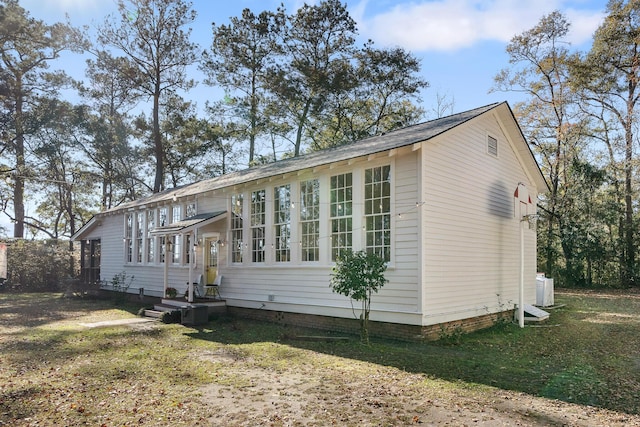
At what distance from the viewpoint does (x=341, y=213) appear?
1055cm

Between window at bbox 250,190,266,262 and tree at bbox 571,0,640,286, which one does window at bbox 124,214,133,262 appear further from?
tree at bbox 571,0,640,286

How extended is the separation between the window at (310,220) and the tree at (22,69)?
954 inches

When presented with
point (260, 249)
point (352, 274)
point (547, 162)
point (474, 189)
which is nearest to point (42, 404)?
point (352, 274)

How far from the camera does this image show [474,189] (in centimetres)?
1116

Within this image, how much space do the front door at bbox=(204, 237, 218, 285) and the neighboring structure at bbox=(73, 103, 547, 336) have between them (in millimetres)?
35

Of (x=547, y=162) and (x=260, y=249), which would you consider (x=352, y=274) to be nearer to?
(x=260, y=249)

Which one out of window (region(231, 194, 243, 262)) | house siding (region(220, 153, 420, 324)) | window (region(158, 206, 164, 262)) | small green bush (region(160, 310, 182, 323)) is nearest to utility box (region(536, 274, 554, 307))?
house siding (region(220, 153, 420, 324))

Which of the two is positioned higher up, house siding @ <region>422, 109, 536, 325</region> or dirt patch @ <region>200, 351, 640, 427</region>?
house siding @ <region>422, 109, 536, 325</region>

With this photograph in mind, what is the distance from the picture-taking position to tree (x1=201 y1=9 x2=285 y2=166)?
28594mm

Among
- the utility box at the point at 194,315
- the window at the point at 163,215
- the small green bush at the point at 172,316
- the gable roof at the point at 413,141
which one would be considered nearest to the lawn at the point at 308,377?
the utility box at the point at 194,315

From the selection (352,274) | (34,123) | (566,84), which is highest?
(566,84)

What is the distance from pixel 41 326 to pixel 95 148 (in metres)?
21.8

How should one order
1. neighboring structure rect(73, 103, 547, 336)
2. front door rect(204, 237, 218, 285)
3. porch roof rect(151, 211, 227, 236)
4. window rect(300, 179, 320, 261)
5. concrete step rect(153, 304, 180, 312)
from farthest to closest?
front door rect(204, 237, 218, 285) → concrete step rect(153, 304, 180, 312) → porch roof rect(151, 211, 227, 236) → window rect(300, 179, 320, 261) → neighboring structure rect(73, 103, 547, 336)

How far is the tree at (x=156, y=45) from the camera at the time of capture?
94.7 ft
